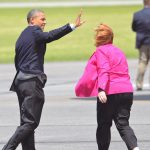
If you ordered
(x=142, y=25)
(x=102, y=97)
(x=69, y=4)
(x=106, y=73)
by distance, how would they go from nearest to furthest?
(x=102, y=97) → (x=106, y=73) → (x=142, y=25) → (x=69, y=4)

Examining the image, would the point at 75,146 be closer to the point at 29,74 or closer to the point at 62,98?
the point at 29,74

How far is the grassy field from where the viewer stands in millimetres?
25109

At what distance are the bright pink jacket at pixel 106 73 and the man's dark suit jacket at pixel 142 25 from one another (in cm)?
727

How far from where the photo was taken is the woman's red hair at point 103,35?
8367 millimetres

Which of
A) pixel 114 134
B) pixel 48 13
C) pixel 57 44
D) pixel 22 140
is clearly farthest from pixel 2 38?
pixel 22 140

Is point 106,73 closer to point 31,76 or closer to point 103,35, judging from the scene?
point 103,35

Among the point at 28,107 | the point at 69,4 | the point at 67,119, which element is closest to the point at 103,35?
the point at 28,107

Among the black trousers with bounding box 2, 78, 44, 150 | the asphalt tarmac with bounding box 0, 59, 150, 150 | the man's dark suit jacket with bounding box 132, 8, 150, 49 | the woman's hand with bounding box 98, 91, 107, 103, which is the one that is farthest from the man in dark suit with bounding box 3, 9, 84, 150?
the man's dark suit jacket with bounding box 132, 8, 150, 49

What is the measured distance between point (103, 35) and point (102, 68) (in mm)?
350

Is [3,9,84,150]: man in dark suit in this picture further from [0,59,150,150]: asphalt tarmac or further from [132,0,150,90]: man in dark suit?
[132,0,150,90]: man in dark suit

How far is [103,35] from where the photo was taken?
27.5ft

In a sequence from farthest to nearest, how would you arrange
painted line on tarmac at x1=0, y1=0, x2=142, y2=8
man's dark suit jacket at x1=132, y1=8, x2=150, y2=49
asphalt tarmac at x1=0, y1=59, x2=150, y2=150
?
painted line on tarmac at x1=0, y1=0, x2=142, y2=8
man's dark suit jacket at x1=132, y1=8, x2=150, y2=49
asphalt tarmac at x1=0, y1=59, x2=150, y2=150

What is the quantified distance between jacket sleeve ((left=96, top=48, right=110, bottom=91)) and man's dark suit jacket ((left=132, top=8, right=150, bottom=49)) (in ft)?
24.2

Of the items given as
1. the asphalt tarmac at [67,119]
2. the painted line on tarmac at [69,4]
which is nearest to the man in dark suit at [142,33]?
the asphalt tarmac at [67,119]
